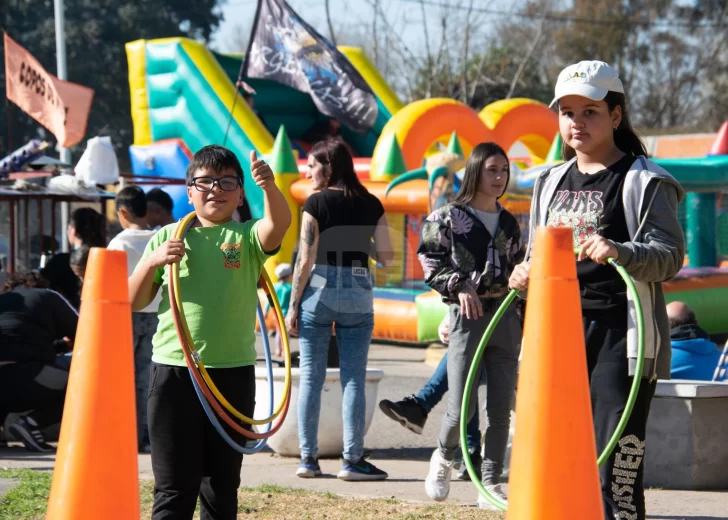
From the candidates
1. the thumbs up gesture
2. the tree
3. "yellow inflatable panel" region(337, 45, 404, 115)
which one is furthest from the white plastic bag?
the tree

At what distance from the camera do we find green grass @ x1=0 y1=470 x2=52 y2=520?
16.8ft

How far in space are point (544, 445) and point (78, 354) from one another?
151 cm

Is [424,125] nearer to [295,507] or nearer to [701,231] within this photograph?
[701,231]

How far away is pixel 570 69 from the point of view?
12.6 feet

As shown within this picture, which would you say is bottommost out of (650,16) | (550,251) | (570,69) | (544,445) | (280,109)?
(544,445)

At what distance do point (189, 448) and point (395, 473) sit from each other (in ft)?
9.01

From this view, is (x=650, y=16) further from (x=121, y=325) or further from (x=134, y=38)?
(x=121, y=325)

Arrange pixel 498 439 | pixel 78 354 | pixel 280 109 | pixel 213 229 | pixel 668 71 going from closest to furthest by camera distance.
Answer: pixel 78 354, pixel 213 229, pixel 498 439, pixel 280 109, pixel 668 71

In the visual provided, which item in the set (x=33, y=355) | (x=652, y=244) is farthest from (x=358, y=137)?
(x=652, y=244)

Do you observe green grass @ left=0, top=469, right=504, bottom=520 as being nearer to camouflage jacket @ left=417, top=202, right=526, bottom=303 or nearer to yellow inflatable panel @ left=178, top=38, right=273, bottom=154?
camouflage jacket @ left=417, top=202, right=526, bottom=303

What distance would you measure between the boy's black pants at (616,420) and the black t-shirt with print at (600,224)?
10 cm

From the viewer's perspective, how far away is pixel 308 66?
17500 mm

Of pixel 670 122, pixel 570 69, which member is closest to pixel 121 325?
pixel 570 69

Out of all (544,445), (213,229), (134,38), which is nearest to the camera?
(544,445)
